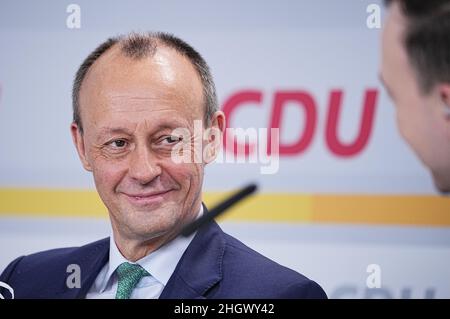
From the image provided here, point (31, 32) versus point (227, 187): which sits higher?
point (31, 32)

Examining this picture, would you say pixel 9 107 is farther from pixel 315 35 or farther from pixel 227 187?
pixel 315 35

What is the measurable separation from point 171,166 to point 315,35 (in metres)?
0.61

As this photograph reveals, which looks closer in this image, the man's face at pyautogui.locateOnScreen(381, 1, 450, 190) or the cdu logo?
the man's face at pyautogui.locateOnScreen(381, 1, 450, 190)

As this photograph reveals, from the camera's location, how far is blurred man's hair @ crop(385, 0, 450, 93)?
1.78 meters

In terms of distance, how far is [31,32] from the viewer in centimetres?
236

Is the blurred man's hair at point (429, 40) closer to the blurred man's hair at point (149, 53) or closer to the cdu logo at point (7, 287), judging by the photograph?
the blurred man's hair at point (149, 53)

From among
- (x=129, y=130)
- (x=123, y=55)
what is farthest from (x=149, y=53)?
(x=129, y=130)

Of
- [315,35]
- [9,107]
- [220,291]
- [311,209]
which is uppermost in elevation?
[315,35]

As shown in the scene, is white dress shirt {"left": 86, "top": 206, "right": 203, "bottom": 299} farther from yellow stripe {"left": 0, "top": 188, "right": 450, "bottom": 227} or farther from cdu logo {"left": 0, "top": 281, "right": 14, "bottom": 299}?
cdu logo {"left": 0, "top": 281, "right": 14, "bottom": 299}

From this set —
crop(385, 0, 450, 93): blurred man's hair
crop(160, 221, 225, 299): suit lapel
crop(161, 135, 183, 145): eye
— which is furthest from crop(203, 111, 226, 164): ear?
crop(385, 0, 450, 93): blurred man's hair

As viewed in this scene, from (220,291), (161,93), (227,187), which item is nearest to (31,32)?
(161,93)

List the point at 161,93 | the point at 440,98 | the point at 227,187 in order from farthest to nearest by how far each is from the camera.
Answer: the point at 227,187
the point at 161,93
the point at 440,98

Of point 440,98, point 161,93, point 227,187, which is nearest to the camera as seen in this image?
point 440,98

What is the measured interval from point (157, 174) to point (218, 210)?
24cm
